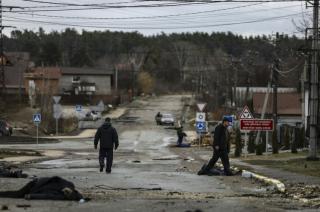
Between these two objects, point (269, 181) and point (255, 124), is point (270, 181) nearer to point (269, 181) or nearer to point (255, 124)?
point (269, 181)

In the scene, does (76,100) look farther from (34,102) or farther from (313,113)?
(313,113)

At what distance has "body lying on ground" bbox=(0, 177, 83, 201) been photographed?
13.8 meters

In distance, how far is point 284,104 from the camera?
81.8m

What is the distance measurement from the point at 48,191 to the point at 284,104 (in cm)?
6980

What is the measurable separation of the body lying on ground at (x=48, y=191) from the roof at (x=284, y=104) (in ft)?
215

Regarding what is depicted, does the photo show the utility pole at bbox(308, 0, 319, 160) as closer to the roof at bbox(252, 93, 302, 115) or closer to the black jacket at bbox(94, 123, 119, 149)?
the black jacket at bbox(94, 123, 119, 149)

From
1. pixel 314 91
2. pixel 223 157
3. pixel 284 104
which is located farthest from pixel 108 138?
pixel 284 104

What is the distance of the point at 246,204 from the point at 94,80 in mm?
129619

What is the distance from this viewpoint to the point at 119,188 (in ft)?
56.7

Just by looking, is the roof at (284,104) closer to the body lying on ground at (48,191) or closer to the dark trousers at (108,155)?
the dark trousers at (108,155)

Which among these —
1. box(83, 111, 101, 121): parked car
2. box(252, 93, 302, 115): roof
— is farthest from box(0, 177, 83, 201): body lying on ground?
box(83, 111, 101, 121): parked car

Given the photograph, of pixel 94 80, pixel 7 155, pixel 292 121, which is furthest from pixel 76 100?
pixel 7 155

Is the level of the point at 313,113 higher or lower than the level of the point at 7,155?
higher

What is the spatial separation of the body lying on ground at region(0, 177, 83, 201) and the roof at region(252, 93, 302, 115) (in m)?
65.4
